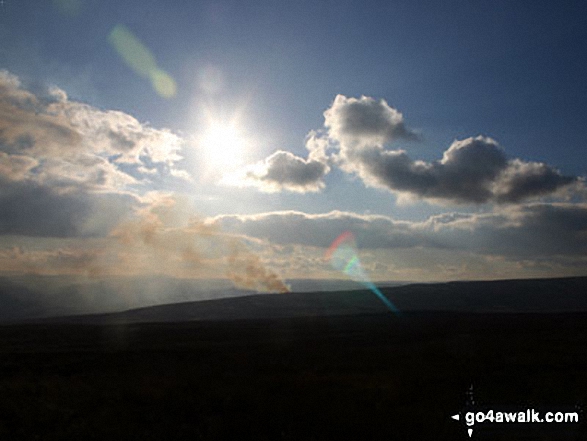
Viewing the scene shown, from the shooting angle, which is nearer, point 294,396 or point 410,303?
point 294,396

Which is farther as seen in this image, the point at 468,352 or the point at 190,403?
the point at 468,352

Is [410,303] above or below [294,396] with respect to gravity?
below

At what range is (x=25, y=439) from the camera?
14.5 meters

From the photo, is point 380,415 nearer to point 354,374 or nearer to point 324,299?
point 354,374

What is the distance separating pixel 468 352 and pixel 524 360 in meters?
5.64

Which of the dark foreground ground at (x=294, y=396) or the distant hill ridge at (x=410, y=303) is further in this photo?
the distant hill ridge at (x=410, y=303)

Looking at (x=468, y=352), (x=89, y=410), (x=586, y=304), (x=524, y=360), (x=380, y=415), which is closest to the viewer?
(x=380, y=415)

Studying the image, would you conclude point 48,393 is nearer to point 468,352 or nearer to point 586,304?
point 468,352

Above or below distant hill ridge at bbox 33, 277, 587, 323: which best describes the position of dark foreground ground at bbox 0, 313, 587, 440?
above

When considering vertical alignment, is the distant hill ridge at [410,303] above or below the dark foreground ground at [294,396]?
below

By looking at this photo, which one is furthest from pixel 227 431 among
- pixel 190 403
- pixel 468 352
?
pixel 468 352

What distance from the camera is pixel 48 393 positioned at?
2114 centimetres

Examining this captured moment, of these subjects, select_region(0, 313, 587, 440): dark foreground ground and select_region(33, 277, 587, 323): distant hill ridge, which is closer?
select_region(0, 313, 587, 440): dark foreground ground

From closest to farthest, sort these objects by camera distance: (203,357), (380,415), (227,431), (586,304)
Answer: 1. (227,431)
2. (380,415)
3. (203,357)
4. (586,304)
